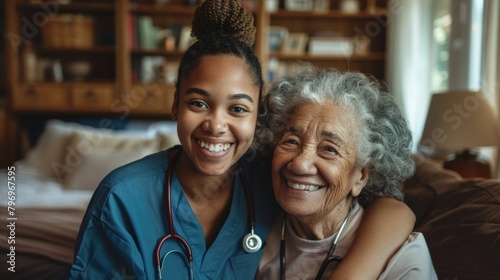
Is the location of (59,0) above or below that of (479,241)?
above

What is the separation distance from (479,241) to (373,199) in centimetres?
33

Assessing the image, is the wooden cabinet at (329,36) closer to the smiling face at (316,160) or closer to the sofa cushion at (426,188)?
the sofa cushion at (426,188)

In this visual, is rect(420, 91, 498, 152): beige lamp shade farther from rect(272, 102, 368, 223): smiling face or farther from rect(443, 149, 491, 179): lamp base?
rect(272, 102, 368, 223): smiling face

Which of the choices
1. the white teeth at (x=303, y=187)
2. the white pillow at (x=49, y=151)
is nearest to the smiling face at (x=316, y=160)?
the white teeth at (x=303, y=187)

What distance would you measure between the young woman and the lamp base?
148 cm

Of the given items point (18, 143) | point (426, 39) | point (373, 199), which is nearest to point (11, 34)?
point (18, 143)

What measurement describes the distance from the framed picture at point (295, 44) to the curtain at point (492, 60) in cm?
191

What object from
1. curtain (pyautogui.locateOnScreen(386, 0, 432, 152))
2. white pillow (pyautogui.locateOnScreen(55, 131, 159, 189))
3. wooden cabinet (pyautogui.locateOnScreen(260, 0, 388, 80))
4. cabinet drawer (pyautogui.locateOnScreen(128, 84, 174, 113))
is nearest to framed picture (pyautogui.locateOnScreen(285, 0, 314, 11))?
wooden cabinet (pyautogui.locateOnScreen(260, 0, 388, 80))

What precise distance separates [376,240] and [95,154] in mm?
2176

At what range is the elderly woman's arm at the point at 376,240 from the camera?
1053 mm

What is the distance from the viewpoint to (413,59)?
3.73 metres

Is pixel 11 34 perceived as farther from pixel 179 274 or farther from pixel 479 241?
pixel 479 241

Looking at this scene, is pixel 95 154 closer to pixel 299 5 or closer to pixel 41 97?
pixel 41 97

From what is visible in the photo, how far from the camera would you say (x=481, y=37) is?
9.39ft
